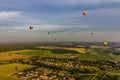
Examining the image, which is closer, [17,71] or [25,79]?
[25,79]

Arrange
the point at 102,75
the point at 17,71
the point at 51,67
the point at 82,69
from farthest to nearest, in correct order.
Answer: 1. the point at 51,67
2. the point at 82,69
3. the point at 17,71
4. the point at 102,75

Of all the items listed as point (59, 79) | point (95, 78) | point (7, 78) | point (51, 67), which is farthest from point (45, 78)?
point (51, 67)

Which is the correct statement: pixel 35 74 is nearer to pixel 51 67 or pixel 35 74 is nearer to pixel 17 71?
pixel 17 71

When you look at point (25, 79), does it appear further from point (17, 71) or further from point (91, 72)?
point (91, 72)

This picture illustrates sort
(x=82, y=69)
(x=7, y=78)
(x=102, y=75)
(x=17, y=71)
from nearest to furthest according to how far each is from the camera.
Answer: (x=7, y=78)
(x=102, y=75)
(x=17, y=71)
(x=82, y=69)

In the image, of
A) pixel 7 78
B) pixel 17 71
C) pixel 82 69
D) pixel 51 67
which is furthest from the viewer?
pixel 51 67

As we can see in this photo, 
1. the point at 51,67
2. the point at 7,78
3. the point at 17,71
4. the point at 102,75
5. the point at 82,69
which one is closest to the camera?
the point at 7,78

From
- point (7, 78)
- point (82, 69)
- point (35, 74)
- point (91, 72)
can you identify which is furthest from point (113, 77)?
point (7, 78)

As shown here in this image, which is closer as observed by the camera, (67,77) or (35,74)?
(67,77)

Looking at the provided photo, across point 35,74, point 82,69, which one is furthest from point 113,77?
point 35,74
